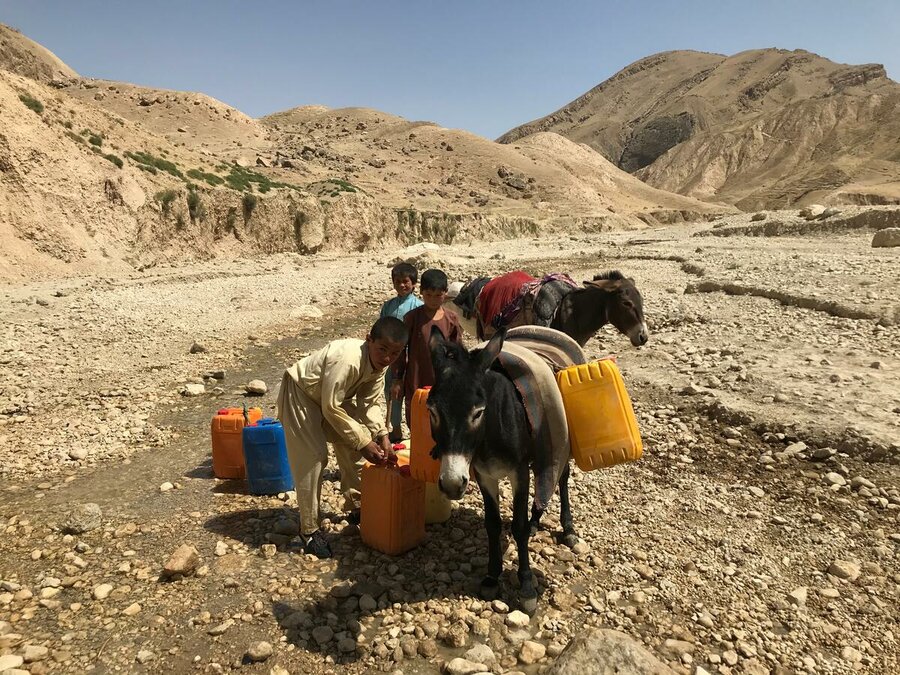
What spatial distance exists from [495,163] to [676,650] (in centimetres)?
7359

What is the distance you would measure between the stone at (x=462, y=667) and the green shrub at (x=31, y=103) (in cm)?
2813

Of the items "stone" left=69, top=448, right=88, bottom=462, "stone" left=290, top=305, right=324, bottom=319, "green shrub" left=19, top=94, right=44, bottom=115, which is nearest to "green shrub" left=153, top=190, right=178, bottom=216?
"green shrub" left=19, top=94, right=44, bottom=115

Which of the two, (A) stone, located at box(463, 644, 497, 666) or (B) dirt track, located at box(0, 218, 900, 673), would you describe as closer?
→ (A) stone, located at box(463, 644, 497, 666)

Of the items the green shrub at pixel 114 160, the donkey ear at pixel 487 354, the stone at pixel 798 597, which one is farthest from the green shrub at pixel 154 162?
the stone at pixel 798 597

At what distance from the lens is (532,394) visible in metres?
3.70

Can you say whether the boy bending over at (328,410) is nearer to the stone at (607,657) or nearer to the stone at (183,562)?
the stone at (183,562)

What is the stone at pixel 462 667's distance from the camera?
3313 mm

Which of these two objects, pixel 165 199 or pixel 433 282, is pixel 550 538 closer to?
pixel 433 282

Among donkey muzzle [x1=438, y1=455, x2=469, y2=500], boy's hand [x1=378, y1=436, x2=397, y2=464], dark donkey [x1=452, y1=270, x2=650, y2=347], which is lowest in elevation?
boy's hand [x1=378, y1=436, x2=397, y2=464]

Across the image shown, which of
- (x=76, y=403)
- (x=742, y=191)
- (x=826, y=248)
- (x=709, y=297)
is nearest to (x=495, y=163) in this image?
(x=742, y=191)

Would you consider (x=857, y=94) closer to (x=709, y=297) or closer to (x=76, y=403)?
(x=709, y=297)

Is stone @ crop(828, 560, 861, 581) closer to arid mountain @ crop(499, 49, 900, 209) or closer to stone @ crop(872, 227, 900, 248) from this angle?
stone @ crop(872, 227, 900, 248)

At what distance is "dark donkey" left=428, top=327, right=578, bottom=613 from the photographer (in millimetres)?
3129

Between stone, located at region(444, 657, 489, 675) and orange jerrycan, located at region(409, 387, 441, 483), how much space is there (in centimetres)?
115
